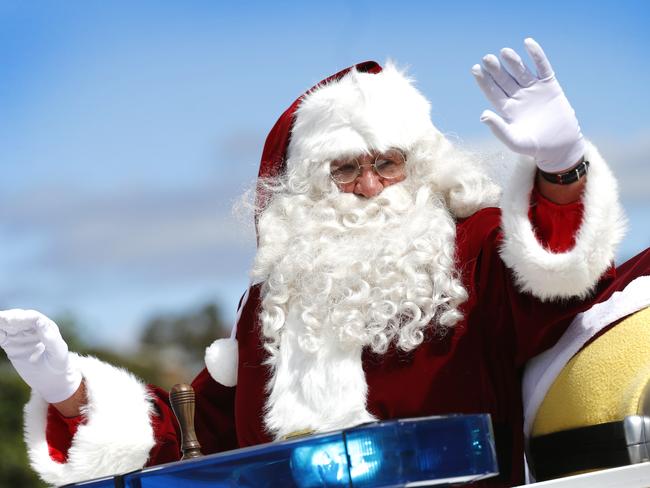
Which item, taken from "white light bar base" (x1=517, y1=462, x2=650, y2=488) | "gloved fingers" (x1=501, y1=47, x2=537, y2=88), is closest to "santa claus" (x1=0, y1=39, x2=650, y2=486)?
"gloved fingers" (x1=501, y1=47, x2=537, y2=88)

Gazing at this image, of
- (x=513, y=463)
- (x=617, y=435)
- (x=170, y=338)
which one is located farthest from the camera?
(x=170, y=338)

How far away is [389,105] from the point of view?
3.33m

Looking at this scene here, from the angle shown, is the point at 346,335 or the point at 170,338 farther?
the point at 170,338

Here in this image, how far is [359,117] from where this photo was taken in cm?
326

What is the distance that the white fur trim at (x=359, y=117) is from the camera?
325 centimetres

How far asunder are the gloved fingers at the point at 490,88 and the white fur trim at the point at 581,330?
1.88 feet

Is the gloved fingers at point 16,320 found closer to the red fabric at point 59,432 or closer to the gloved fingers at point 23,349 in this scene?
the gloved fingers at point 23,349

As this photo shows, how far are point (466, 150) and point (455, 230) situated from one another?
358 mm

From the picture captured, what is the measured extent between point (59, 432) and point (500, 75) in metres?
1.82

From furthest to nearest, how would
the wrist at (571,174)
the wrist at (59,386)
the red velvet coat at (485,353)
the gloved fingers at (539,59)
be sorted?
the wrist at (59,386) < the red velvet coat at (485,353) < the wrist at (571,174) < the gloved fingers at (539,59)

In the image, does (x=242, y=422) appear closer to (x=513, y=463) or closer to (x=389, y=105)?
(x=513, y=463)

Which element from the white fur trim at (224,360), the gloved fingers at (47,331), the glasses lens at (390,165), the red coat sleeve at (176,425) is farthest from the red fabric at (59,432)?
the glasses lens at (390,165)

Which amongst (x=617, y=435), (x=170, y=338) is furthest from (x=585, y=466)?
(x=170, y=338)

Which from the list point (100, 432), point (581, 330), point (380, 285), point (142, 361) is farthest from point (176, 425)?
point (142, 361)
